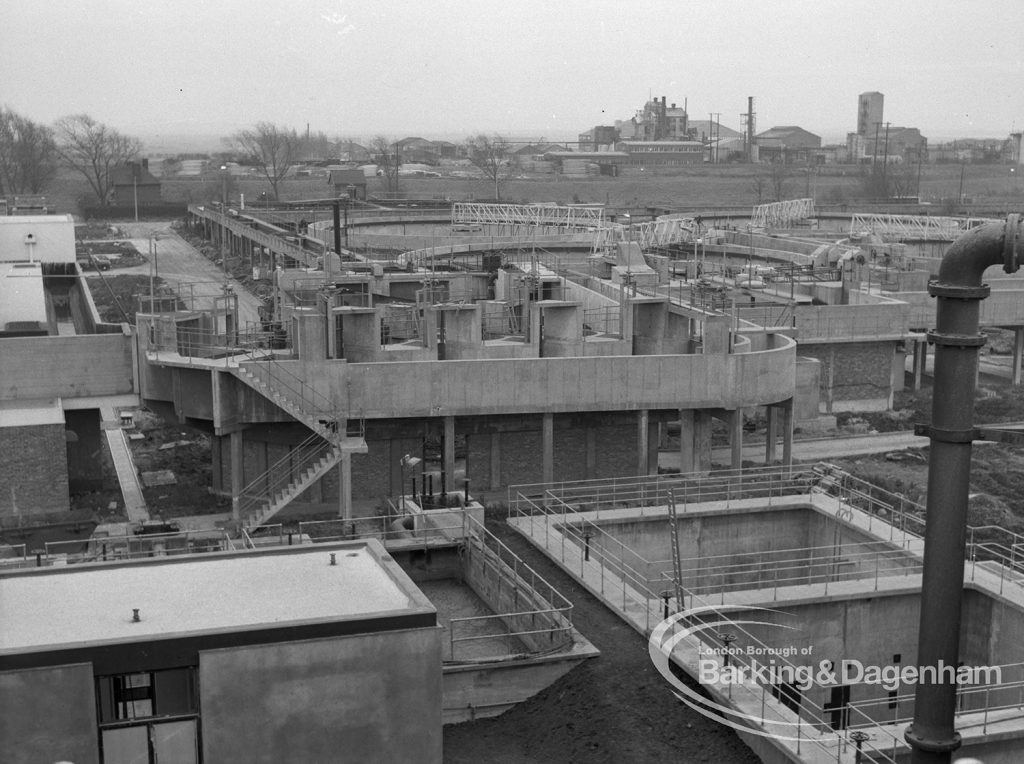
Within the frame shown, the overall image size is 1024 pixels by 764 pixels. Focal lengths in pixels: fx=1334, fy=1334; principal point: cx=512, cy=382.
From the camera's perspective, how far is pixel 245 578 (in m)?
14.1

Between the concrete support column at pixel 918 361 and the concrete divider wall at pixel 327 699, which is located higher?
the concrete divider wall at pixel 327 699

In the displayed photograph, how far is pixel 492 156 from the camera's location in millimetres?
125188

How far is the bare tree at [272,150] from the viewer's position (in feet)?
326

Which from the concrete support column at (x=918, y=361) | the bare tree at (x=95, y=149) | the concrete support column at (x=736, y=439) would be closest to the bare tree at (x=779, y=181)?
the bare tree at (x=95, y=149)

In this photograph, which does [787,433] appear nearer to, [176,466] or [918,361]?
[918,361]

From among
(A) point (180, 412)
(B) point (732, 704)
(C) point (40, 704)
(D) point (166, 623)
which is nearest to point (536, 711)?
(B) point (732, 704)

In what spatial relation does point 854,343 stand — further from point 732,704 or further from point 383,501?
point 732,704

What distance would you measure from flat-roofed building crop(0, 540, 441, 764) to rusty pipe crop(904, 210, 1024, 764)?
4.92 metres

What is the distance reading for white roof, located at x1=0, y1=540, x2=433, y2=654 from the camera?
12.5 meters

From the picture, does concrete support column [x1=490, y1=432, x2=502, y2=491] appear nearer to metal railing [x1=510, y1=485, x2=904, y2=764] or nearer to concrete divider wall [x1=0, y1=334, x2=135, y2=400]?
metal railing [x1=510, y1=485, x2=904, y2=764]

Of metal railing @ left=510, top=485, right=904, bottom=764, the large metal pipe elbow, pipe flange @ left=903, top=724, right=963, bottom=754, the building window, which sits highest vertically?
the large metal pipe elbow

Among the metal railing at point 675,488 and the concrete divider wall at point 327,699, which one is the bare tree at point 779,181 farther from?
the concrete divider wall at point 327,699
